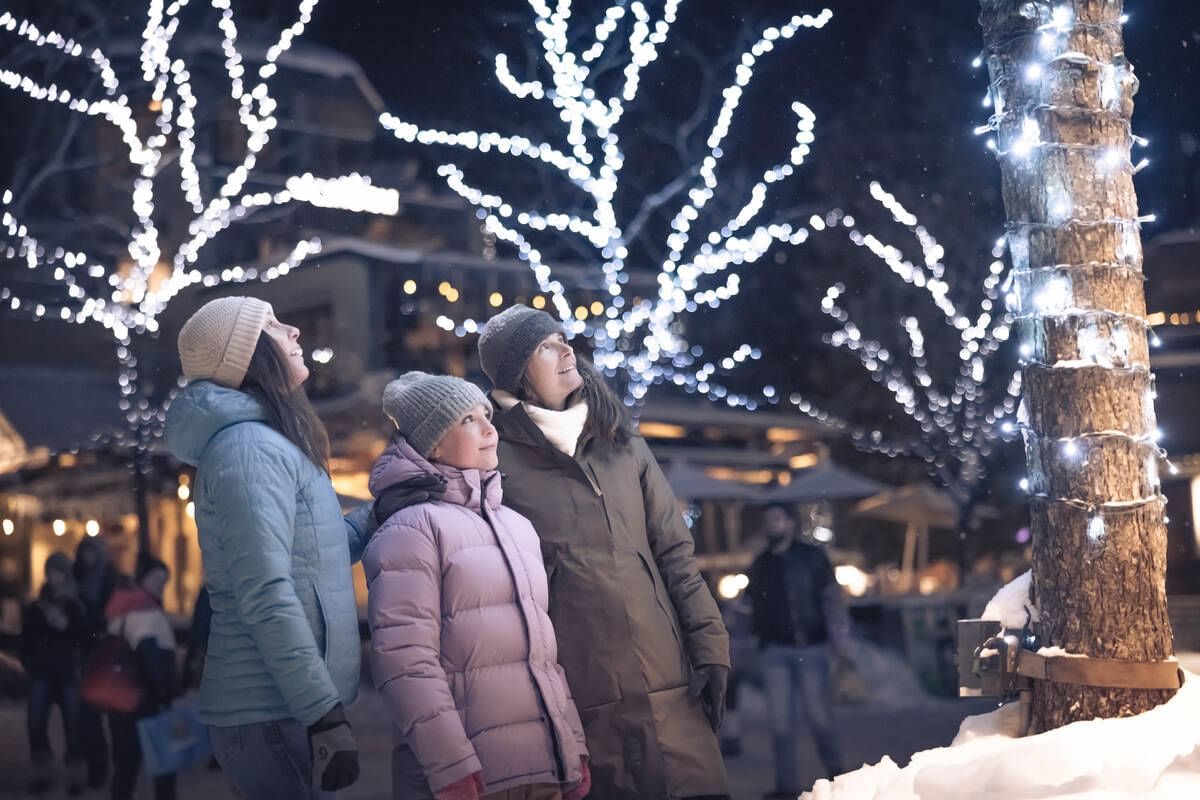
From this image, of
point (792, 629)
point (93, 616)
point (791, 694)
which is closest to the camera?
point (792, 629)

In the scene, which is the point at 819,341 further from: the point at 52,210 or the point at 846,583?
the point at 52,210

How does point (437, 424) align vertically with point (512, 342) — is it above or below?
below

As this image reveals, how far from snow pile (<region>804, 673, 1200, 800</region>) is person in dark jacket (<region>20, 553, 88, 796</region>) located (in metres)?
7.11

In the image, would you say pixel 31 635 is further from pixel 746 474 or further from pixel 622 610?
pixel 746 474

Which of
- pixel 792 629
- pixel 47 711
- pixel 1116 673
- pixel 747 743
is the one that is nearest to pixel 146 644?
pixel 47 711

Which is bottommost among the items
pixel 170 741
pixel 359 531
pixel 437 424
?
pixel 170 741

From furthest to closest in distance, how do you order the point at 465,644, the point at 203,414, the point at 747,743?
1. the point at 747,743
2. the point at 465,644
3. the point at 203,414

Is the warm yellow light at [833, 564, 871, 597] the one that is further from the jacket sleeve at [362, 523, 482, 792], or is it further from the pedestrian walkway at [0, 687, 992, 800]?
the jacket sleeve at [362, 523, 482, 792]

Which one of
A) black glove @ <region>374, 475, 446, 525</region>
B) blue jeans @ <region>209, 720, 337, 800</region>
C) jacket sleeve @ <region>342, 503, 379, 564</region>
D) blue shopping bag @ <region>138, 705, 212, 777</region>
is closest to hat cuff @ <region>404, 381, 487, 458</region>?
black glove @ <region>374, 475, 446, 525</region>

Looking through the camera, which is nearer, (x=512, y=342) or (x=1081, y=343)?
(x=512, y=342)

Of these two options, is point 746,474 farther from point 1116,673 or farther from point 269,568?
point 269,568

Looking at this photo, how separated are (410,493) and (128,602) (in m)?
4.97

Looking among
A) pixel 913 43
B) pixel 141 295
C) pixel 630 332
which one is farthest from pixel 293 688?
pixel 913 43

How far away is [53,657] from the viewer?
31.0ft
